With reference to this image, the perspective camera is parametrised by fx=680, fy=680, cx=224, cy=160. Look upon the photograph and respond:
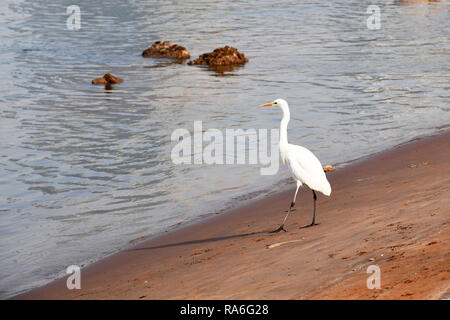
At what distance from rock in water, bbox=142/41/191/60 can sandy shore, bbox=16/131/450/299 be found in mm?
18493

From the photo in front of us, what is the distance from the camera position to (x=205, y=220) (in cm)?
1155

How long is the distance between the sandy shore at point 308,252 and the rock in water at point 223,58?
16528mm

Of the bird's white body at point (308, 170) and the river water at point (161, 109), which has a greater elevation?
the bird's white body at point (308, 170)

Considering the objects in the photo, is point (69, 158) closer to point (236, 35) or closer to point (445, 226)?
point (445, 226)

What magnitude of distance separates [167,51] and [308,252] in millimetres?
22968

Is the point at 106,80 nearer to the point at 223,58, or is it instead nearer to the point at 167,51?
the point at 223,58

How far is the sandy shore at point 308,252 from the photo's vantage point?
22.7ft
